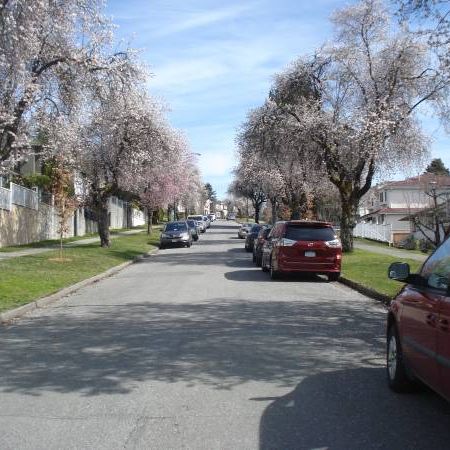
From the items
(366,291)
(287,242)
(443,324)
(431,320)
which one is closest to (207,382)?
(431,320)

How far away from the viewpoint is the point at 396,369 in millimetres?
6332

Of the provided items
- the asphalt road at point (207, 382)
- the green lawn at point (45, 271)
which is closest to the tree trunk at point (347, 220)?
the green lawn at point (45, 271)

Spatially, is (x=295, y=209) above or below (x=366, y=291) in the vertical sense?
above

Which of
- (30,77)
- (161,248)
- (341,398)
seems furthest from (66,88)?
(161,248)

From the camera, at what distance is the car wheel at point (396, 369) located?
6.23m

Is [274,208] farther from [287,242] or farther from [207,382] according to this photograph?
[207,382]

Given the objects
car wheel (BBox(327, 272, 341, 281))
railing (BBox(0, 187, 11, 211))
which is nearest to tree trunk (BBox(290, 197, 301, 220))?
railing (BBox(0, 187, 11, 211))

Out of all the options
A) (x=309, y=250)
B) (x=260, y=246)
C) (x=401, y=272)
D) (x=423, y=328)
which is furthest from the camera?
(x=260, y=246)

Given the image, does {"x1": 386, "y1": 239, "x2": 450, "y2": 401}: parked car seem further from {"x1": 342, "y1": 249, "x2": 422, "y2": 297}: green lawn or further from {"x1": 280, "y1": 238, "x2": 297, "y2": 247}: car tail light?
{"x1": 280, "y1": 238, "x2": 297, "y2": 247}: car tail light

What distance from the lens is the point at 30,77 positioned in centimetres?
1567

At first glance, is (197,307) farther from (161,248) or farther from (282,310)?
(161,248)

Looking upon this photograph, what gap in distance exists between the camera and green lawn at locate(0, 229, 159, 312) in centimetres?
1413

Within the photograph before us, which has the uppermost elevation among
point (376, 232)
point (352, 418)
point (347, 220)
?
point (347, 220)

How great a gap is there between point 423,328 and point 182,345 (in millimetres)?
4212
